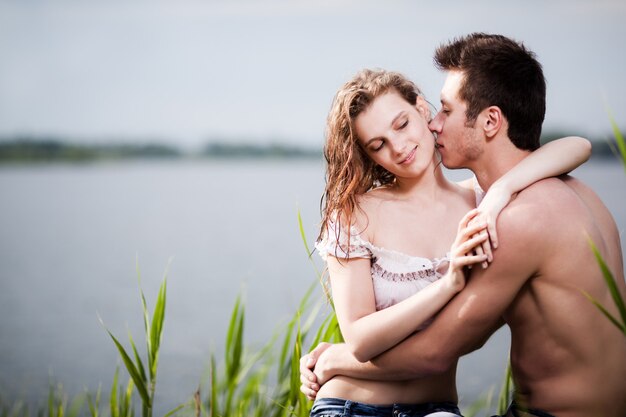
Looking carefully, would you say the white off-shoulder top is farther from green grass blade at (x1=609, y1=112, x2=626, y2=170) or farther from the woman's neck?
green grass blade at (x1=609, y1=112, x2=626, y2=170)

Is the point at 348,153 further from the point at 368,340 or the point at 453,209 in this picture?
the point at 368,340

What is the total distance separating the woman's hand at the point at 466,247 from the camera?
173 centimetres

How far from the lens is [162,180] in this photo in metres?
29.6

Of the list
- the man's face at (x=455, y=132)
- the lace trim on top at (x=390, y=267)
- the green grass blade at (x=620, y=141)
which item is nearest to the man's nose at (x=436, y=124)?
the man's face at (x=455, y=132)

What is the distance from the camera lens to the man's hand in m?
2.22

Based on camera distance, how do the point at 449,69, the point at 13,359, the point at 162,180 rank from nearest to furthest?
the point at 449,69 → the point at 13,359 → the point at 162,180

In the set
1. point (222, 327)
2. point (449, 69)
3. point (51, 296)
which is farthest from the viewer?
point (51, 296)

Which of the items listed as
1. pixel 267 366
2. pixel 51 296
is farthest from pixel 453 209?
pixel 51 296

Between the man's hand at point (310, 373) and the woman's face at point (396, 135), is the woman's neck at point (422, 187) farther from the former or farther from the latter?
the man's hand at point (310, 373)

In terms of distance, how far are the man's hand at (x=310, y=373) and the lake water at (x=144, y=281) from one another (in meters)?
0.43

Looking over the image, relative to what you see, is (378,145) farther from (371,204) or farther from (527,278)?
(527,278)

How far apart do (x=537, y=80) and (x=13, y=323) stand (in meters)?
7.23

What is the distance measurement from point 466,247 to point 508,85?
1.80 feet

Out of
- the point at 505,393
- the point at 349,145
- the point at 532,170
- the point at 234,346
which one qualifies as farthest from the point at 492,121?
the point at 505,393
